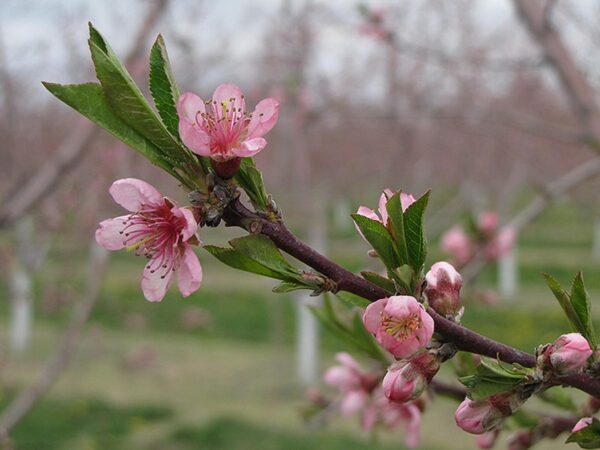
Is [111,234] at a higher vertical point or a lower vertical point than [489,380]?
higher

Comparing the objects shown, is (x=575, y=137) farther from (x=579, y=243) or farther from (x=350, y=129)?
(x=579, y=243)

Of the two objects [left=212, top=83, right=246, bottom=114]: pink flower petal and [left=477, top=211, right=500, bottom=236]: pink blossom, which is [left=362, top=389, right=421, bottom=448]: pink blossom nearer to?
[left=212, top=83, right=246, bottom=114]: pink flower petal

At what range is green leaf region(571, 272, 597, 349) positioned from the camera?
2.23 feet

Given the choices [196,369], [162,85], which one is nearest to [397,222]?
[162,85]

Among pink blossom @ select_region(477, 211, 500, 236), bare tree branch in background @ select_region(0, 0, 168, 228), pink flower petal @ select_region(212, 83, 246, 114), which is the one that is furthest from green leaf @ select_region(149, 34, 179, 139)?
pink blossom @ select_region(477, 211, 500, 236)

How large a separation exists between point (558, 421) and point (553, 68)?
5.48 feet

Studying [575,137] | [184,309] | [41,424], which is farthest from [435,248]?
[575,137]

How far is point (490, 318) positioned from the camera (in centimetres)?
1123

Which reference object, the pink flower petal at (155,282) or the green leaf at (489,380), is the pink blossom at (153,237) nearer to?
the pink flower petal at (155,282)

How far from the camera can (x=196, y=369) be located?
8.98m

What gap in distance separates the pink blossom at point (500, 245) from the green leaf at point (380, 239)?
1885mm

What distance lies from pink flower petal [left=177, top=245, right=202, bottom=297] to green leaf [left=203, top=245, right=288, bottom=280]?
0.07 m

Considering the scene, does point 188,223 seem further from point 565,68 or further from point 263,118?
point 565,68

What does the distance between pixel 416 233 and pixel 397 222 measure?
2 cm
